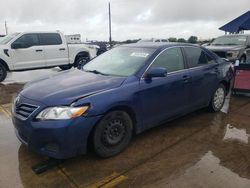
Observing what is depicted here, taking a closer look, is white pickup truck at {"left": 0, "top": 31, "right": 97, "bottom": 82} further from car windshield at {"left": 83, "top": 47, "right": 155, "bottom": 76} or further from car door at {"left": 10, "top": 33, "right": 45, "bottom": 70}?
car windshield at {"left": 83, "top": 47, "right": 155, "bottom": 76}

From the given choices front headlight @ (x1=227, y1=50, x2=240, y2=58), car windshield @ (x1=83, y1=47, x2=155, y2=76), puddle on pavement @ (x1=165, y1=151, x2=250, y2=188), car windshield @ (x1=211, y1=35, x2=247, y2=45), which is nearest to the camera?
puddle on pavement @ (x1=165, y1=151, x2=250, y2=188)

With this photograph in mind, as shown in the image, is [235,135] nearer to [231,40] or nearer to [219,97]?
[219,97]

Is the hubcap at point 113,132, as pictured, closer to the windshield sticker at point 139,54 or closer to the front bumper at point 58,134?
the front bumper at point 58,134

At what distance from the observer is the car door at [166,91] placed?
4.13m

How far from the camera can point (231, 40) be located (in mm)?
12734

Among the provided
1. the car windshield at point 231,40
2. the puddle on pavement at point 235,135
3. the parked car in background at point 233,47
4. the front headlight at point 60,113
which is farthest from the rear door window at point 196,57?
the car windshield at point 231,40

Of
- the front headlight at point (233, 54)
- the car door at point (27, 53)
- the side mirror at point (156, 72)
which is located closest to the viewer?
the side mirror at point (156, 72)

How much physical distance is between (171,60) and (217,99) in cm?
173

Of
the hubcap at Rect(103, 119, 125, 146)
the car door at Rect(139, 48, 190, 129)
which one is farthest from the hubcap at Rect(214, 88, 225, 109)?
the hubcap at Rect(103, 119, 125, 146)

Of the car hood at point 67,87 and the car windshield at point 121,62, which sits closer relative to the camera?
the car hood at point 67,87

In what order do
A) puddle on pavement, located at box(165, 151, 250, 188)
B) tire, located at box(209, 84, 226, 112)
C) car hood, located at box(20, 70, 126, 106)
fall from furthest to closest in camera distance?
tire, located at box(209, 84, 226, 112) → car hood, located at box(20, 70, 126, 106) → puddle on pavement, located at box(165, 151, 250, 188)

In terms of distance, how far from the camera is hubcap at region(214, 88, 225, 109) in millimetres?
5735

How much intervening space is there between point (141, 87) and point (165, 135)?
109cm

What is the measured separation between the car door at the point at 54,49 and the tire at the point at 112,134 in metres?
7.89
